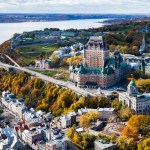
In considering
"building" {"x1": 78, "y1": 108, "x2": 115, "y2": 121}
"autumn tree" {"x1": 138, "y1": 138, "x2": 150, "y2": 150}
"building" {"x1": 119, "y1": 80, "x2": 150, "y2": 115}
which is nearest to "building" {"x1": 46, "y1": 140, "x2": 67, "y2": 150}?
"autumn tree" {"x1": 138, "y1": 138, "x2": 150, "y2": 150}

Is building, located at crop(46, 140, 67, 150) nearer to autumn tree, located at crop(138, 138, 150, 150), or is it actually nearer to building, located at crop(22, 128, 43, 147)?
building, located at crop(22, 128, 43, 147)

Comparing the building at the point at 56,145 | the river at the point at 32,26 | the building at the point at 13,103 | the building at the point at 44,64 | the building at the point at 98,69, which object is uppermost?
the building at the point at 98,69

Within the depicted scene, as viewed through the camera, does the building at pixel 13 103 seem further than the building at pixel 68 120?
Yes

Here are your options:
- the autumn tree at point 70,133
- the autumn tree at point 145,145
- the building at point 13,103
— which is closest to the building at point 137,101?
the autumn tree at point 70,133

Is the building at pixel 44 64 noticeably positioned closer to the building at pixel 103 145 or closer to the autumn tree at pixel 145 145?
the building at pixel 103 145

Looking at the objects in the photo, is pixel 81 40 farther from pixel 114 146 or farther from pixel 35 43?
pixel 114 146

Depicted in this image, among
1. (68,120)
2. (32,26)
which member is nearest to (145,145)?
(68,120)

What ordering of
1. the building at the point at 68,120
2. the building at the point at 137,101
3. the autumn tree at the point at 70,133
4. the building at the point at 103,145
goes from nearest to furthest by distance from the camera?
the building at the point at 103,145 < the autumn tree at the point at 70,133 < the building at the point at 68,120 < the building at the point at 137,101
